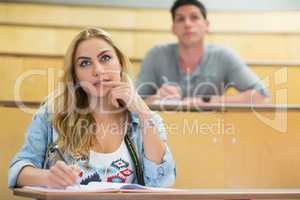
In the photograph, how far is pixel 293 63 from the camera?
220cm

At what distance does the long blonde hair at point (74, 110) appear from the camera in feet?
3.30

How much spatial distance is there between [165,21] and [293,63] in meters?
0.57

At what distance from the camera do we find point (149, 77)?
6.04ft

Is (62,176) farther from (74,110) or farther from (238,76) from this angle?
(238,76)

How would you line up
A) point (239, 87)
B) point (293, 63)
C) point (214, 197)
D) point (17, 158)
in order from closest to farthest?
point (214, 197), point (17, 158), point (239, 87), point (293, 63)

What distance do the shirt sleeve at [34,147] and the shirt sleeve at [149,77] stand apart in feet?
2.58

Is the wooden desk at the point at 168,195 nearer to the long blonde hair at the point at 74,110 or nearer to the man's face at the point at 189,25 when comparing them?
the long blonde hair at the point at 74,110

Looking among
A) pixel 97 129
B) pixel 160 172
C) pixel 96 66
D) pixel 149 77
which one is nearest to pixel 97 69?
pixel 96 66

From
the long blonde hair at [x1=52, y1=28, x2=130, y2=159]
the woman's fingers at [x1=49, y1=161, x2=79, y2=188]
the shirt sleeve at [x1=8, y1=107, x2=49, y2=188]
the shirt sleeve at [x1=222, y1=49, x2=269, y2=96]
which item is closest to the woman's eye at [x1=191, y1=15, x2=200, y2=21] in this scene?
the shirt sleeve at [x1=222, y1=49, x2=269, y2=96]

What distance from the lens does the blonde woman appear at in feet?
3.22

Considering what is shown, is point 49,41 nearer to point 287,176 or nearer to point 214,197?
point 287,176

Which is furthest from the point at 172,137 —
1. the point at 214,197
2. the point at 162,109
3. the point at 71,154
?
the point at 214,197

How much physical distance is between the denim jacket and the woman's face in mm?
85

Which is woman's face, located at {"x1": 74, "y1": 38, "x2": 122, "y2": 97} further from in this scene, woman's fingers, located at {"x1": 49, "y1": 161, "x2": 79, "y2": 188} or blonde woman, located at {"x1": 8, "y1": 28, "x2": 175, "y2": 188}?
woman's fingers, located at {"x1": 49, "y1": 161, "x2": 79, "y2": 188}
